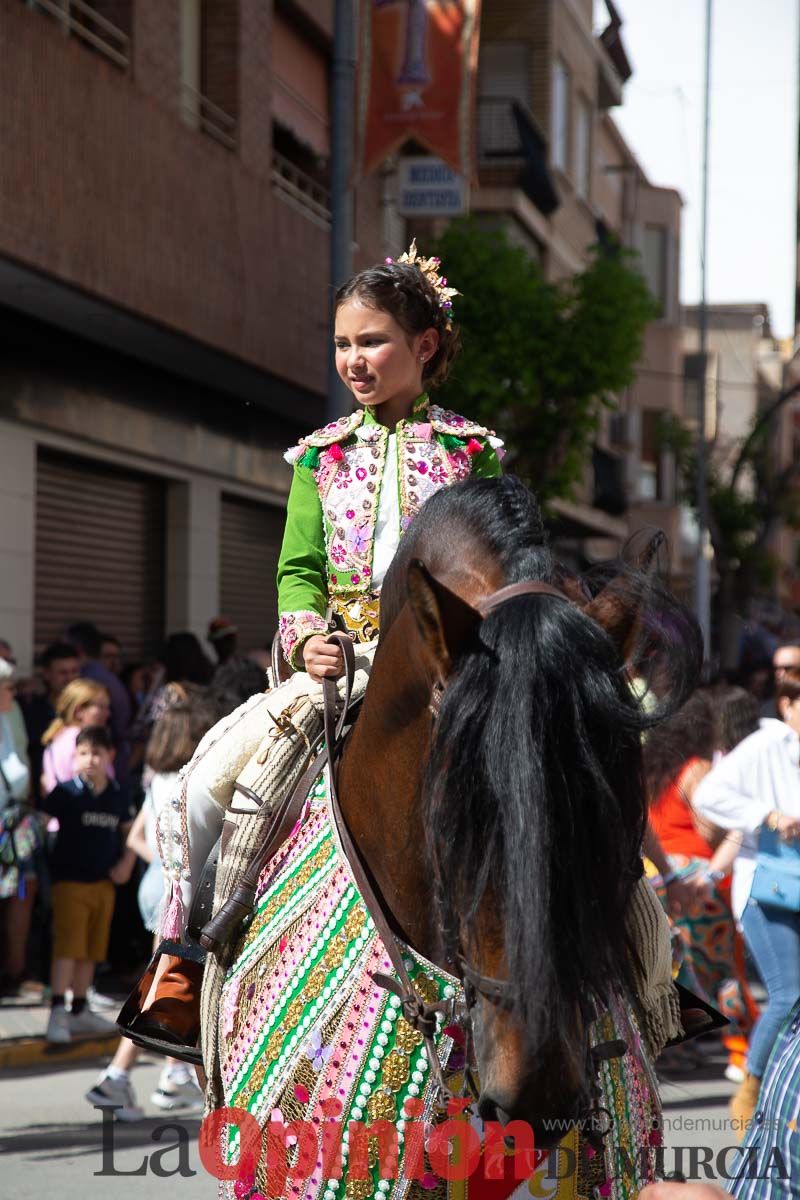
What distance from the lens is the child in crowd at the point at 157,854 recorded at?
782 cm

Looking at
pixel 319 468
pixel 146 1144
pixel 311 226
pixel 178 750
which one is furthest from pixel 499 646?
pixel 311 226

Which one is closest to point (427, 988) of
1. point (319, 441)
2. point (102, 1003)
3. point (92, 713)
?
point (319, 441)

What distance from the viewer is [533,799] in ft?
7.86

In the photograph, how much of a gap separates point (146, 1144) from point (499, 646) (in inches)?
215

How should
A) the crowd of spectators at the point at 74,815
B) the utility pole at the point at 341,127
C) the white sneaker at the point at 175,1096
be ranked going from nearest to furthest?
the white sneaker at the point at 175,1096
the crowd of spectators at the point at 74,815
the utility pole at the point at 341,127

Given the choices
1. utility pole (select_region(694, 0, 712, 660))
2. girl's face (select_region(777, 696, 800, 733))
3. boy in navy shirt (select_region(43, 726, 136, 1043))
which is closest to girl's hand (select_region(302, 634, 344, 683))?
girl's face (select_region(777, 696, 800, 733))

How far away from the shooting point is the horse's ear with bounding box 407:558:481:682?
2615 millimetres

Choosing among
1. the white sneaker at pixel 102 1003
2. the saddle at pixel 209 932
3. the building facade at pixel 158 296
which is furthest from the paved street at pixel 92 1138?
the building facade at pixel 158 296

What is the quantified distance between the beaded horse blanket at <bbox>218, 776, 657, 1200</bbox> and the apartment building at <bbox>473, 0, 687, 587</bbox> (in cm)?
1615

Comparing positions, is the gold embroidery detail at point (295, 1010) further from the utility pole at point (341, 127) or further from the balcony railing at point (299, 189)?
the balcony railing at point (299, 189)

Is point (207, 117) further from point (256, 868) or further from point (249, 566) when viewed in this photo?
point (256, 868)

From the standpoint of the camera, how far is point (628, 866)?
2.55m

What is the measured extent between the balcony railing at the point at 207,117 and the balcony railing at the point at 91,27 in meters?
1.19

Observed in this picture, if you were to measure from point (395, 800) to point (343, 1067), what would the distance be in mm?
504
